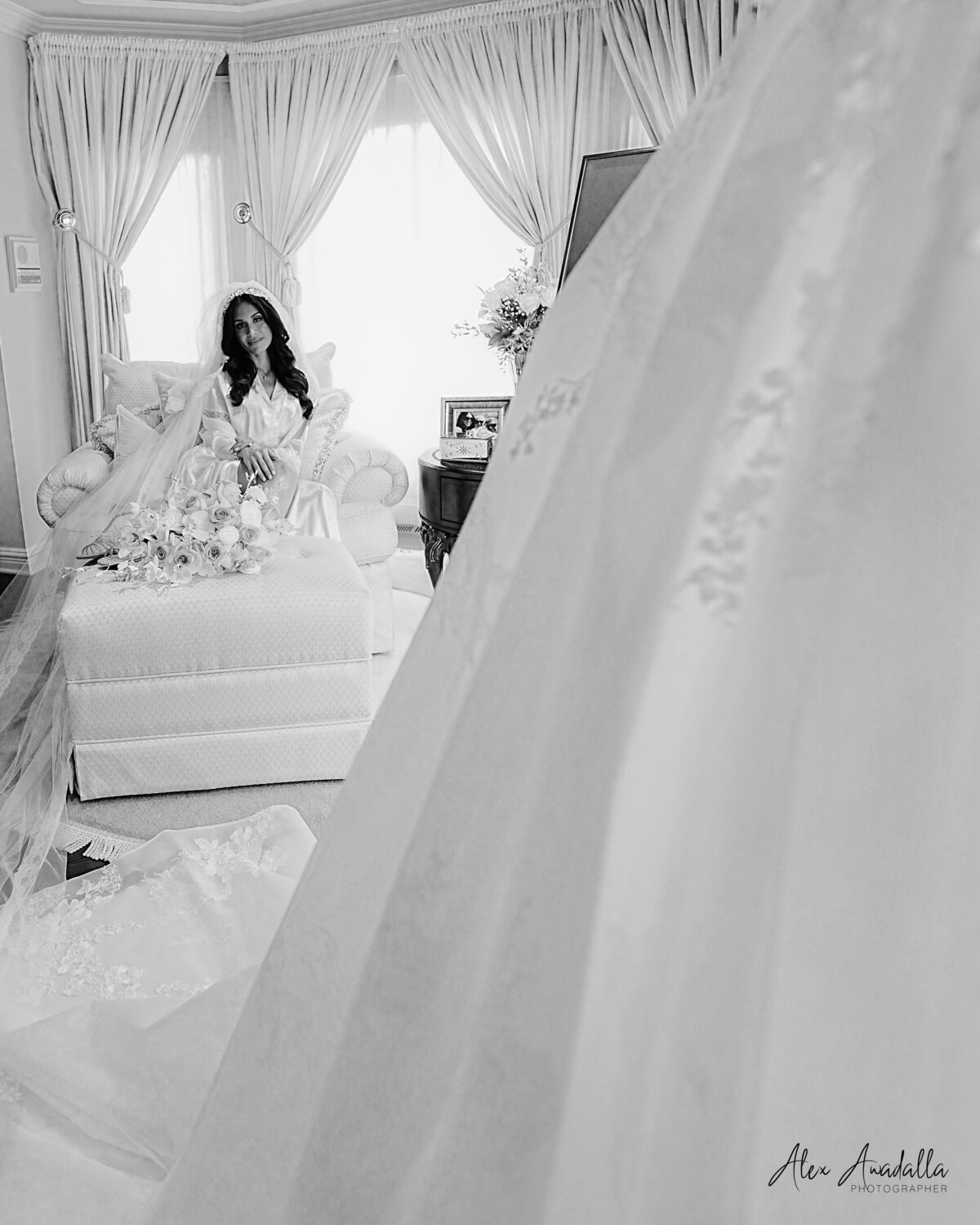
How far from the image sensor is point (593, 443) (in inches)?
23.7

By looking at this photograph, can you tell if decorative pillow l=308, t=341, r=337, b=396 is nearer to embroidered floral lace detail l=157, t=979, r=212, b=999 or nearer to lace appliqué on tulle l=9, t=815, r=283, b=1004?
lace appliqué on tulle l=9, t=815, r=283, b=1004

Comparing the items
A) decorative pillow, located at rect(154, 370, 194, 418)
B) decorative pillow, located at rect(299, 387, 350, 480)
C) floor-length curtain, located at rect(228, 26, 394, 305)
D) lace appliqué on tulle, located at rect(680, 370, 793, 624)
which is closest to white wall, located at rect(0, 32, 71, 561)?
decorative pillow, located at rect(154, 370, 194, 418)

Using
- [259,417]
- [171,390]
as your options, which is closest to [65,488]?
[171,390]


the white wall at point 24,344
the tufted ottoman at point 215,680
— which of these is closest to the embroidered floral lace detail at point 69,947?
the tufted ottoman at point 215,680

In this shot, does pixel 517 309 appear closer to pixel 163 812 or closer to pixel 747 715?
pixel 163 812

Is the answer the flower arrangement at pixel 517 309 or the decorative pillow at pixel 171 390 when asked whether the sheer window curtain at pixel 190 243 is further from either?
the flower arrangement at pixel 517 309

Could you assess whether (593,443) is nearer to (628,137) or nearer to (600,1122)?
(600,1122)

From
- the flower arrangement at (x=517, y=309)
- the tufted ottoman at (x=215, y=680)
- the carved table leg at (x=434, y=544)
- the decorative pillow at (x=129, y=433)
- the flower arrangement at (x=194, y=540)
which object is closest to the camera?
the tufted ottoman at (x=215, y=680)

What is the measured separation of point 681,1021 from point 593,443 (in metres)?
0.34

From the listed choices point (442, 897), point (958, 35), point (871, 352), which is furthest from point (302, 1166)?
point (958, 35)

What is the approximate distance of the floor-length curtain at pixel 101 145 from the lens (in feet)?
16.9

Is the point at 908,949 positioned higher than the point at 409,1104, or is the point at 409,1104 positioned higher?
the point at 908,949

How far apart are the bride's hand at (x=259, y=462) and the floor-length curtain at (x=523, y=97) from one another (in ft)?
6.42

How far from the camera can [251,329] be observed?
12.8 feet
